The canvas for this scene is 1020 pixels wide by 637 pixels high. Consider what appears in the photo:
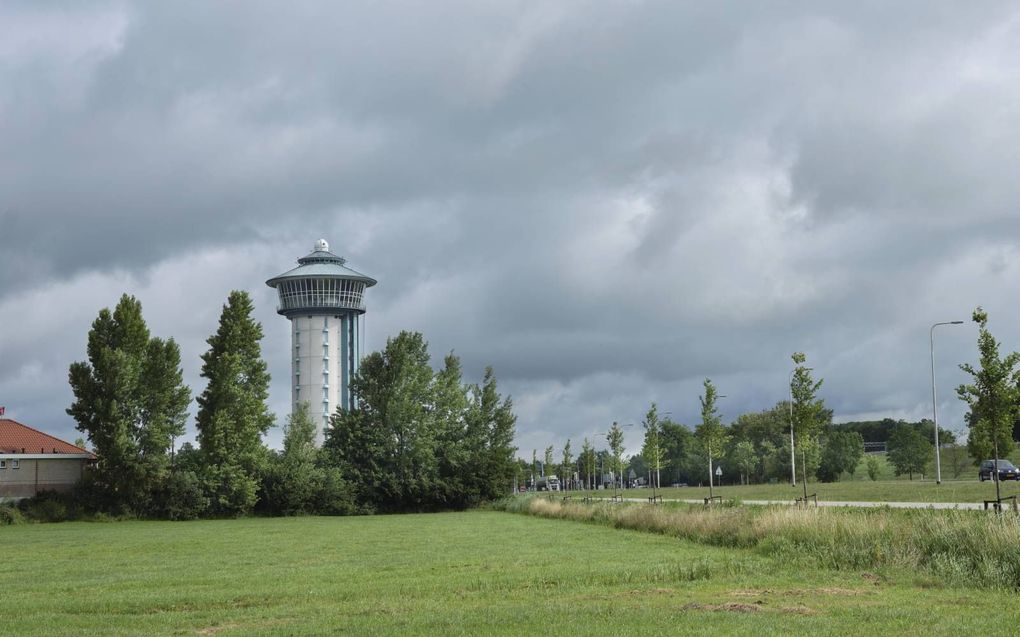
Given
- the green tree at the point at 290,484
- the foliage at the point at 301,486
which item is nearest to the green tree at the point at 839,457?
the foliage at the point at 301,486

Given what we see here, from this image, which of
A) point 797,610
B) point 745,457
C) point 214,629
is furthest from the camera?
point 745,457

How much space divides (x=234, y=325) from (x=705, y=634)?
7127 cm

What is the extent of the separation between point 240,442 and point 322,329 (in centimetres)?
6186

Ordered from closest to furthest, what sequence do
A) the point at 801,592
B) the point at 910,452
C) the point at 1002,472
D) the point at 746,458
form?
the point at 801,592 < the point at 1002,472 < the point at 910,452 < the point at 746,458

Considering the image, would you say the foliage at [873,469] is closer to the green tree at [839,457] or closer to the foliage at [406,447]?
the green tree at [839,457]

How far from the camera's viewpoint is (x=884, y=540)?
86.2 feet

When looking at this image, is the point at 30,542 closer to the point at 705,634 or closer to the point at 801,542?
the point at 801,542

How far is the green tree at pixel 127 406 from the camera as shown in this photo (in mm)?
77062

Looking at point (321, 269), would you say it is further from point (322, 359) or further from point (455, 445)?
point (455, 445)

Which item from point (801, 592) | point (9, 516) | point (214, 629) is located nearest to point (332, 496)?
point (9, 516)

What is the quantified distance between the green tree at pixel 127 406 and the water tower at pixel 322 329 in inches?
2344

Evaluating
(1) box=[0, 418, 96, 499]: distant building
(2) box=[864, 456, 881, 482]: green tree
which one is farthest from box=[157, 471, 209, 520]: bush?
(2) box=[864, 456, 881, 482]: green tree

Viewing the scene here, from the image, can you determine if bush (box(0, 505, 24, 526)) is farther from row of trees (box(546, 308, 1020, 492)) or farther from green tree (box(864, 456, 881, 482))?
green tree (box(864, 456, 881, 482))

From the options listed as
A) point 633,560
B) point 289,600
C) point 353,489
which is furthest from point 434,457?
point 289,600
